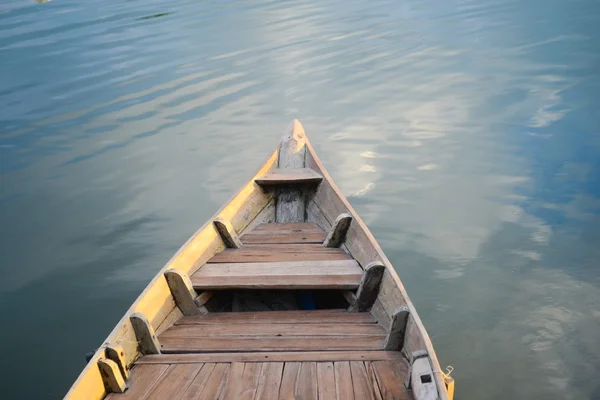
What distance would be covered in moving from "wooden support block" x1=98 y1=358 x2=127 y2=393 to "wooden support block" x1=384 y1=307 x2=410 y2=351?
177 cm

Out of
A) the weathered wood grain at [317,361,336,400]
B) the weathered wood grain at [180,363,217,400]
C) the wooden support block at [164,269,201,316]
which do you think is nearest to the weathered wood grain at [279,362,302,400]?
the weathered wood grain at [317,361,336,400]

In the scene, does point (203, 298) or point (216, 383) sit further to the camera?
point (203, 298)

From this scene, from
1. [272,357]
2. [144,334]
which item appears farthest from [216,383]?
[144,334]

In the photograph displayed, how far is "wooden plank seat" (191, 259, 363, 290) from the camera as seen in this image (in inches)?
190

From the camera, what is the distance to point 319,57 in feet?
65.8

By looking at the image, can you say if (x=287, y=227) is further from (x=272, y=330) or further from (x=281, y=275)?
(x=272, y=330)

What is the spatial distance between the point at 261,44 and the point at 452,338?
1825 cm

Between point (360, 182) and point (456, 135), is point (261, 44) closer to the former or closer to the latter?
point (456, 135)

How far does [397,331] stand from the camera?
3.84 m

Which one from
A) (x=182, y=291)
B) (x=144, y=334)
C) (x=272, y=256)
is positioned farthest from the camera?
(x=272, y=256)

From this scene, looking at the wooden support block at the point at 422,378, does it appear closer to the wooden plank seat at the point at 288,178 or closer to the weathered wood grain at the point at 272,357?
the weathered wood grain at the point at 272,357

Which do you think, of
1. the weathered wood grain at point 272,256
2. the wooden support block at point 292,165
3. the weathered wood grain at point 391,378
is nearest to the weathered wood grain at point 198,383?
the weathered wood grain at point 391,378

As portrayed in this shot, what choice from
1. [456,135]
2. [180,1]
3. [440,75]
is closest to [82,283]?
[456,135]

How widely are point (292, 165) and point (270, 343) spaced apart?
3977 millimetres
